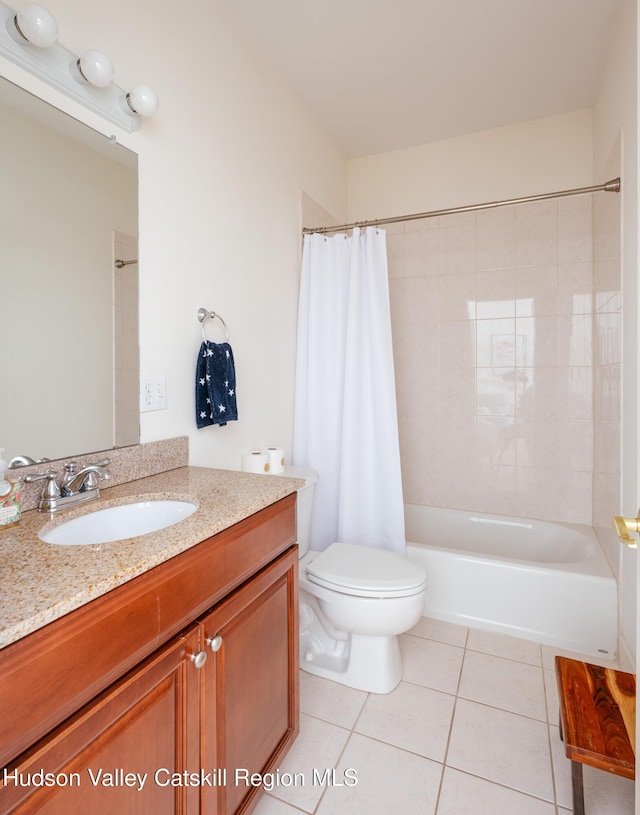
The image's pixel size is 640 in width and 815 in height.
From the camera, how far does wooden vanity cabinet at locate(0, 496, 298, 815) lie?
2.05ft

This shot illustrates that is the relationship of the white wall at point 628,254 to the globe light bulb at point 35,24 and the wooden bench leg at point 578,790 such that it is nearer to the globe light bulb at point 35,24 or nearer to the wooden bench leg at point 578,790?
the wooden bench leg at point 578,790

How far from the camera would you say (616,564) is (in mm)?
1836

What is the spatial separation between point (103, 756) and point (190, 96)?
74.4 inches

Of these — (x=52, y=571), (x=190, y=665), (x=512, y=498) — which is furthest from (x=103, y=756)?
(x=512, y=498)

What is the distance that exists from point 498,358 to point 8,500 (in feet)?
8.27

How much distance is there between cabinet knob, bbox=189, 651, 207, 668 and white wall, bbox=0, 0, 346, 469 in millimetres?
736

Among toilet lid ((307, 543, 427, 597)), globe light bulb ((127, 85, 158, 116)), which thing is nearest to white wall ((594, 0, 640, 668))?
toilet lid ((307, 543, 427, 597))

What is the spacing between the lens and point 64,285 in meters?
1.14

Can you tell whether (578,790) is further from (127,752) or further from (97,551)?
A: (97,551)

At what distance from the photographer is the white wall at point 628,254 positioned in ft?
5.12

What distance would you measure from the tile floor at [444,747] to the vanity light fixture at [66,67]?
6.61 feet

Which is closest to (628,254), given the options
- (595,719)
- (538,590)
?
(538,590)

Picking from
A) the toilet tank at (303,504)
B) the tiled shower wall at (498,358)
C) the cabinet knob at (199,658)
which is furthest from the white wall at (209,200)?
the tiled shower wall at (498,358)

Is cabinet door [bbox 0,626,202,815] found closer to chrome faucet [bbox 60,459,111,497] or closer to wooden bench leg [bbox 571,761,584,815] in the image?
chrome faucet [bbox 60,459,111,497]
